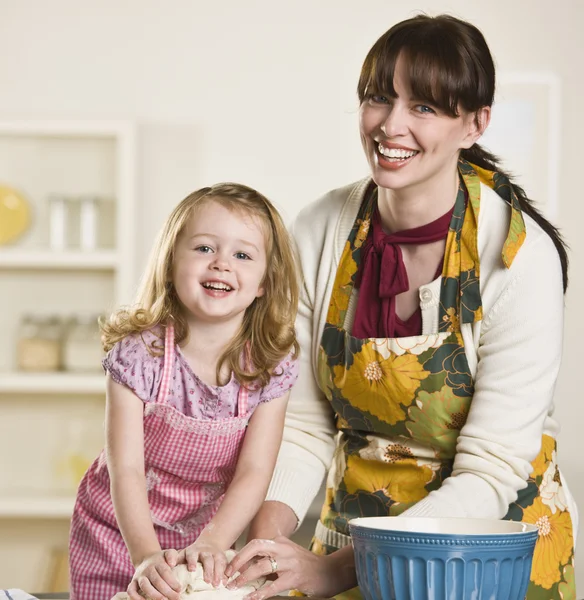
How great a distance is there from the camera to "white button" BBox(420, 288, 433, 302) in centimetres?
146

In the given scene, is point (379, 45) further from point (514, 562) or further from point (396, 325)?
point (514, 562)

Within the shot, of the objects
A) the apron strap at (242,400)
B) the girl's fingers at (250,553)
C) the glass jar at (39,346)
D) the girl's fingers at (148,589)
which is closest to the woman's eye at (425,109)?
the apron strap at (242,400)

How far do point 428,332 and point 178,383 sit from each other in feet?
1.36

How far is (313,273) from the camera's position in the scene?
5.20 ft

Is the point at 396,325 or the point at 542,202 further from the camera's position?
the point at 542,202

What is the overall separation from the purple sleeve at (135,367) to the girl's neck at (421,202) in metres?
0.47

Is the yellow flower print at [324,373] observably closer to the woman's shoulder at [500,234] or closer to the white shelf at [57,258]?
the woman's shoulder at [500,234]

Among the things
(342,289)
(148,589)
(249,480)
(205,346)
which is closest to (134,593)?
(148,589)

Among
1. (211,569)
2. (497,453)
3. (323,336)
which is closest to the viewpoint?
(211,569)

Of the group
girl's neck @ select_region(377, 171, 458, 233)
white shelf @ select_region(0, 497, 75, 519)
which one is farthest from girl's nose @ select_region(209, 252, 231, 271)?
white shelf @ select_region(0, 497, 75, 519)

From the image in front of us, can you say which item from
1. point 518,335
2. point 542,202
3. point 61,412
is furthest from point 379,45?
point 61,412

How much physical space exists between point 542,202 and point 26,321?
6.75ft

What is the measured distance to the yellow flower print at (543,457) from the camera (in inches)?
58.1

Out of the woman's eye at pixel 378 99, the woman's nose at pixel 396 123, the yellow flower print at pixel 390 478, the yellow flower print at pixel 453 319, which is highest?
the woman's eye at pixel 378 99
